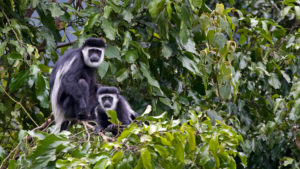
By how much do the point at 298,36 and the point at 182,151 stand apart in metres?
2.40

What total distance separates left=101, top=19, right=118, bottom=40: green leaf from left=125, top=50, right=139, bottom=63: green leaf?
147 mm

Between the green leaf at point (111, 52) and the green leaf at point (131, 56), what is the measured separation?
0.10 m

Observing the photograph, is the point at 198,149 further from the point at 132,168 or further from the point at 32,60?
the point at 32,60

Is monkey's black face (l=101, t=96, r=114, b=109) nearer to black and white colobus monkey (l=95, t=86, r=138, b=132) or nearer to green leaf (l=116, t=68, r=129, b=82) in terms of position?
black and white colobus monkey (l=95, t=86, r=138, b=132)

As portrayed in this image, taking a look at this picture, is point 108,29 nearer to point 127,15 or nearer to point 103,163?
point 127,15

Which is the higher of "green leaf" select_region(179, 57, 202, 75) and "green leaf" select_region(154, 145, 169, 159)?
"green leaf" select_region(179, 57, 202, 75)

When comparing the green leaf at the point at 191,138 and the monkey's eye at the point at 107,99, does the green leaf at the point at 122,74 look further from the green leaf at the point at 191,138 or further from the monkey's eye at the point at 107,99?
the green leaf at the point at 191,138

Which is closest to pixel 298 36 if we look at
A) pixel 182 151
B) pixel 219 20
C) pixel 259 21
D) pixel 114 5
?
pixel 259 21

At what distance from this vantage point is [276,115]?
4523mm

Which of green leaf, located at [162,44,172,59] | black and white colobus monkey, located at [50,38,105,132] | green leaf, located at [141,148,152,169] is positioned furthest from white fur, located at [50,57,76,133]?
green leaf, located at [141,148,152,169]

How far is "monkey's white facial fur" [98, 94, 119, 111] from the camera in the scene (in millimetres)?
3902

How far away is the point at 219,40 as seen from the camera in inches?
140

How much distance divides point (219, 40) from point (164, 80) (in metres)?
0.66

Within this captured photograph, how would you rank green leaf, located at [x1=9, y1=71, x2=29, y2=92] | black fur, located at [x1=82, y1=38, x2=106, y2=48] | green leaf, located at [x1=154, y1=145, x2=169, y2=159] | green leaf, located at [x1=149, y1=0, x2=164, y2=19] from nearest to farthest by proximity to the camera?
green leaf, located at [x1=154, y1=145, x2=169, y2=159] → green leaf, located at [x1=149, y1=0, x2=164, y2=19] → green leaf, located at [x1=9, y1=71, x2=29, y2=92] → black fur, located at [x1=82, y1=38, x2=106, y2=48]
